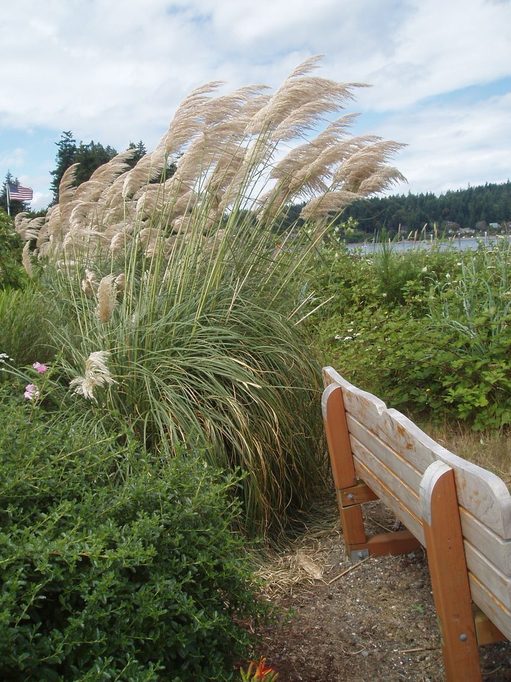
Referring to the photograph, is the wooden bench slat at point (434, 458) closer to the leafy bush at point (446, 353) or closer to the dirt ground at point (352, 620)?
the dirt ground at point (352, 620)

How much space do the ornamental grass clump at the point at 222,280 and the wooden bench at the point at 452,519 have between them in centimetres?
75

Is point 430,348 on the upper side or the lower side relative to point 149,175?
lower

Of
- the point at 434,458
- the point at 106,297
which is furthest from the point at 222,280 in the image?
the point at 434,458

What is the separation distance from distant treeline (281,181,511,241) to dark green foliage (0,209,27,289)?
3.92m

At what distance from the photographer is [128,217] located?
5035 millimetres

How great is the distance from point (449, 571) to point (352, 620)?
0.91 m

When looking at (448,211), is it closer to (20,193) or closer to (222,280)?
(222,280)

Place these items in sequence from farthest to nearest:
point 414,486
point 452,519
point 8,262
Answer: point 8,262 < point 414,486 < point 452,519

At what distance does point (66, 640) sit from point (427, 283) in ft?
21.5

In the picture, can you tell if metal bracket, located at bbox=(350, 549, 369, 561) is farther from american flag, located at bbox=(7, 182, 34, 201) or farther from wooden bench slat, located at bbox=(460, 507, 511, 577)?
american flag, located at bbox=(7, 182, 34, 201)

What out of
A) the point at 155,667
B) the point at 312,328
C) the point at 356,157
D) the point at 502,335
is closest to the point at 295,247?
the point at 356,157

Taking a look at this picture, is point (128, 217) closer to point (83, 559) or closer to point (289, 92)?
point (289, 92)

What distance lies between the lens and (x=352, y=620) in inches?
116

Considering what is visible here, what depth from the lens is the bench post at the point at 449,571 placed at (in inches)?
82.0
